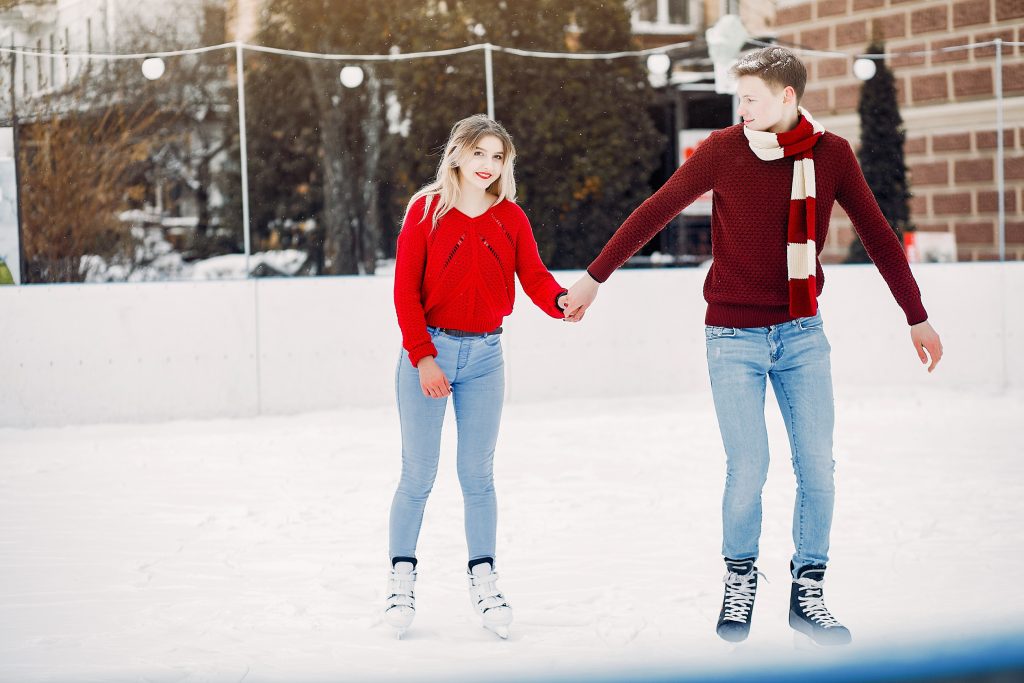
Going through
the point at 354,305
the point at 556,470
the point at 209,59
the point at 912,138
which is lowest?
the point at 556,470

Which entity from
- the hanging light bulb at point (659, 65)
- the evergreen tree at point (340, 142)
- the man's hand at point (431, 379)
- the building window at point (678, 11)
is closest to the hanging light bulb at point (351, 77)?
the evergreen tree at point (340, 142)

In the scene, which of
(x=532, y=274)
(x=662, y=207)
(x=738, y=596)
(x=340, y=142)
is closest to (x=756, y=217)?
(x=662, y=207)

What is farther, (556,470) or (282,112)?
(282,112)

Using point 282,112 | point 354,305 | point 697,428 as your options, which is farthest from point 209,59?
point 697,428

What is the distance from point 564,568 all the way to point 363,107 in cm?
460

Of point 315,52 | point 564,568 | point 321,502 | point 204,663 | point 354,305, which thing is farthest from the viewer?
point 315,52

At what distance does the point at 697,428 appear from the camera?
249 inches

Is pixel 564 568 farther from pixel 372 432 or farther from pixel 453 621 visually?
pixel 372 432

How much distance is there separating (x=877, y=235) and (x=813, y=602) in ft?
2.70

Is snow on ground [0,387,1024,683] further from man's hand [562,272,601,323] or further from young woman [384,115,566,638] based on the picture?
man's hand [562,272,601,323]

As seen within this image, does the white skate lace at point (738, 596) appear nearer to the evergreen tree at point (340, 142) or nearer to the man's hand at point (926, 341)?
the man's hand at point (926, 341)

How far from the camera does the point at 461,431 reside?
9.16 ft

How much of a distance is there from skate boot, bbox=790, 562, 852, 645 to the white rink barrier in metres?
4.76

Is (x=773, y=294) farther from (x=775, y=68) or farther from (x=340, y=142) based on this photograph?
(x=340, y=142)
